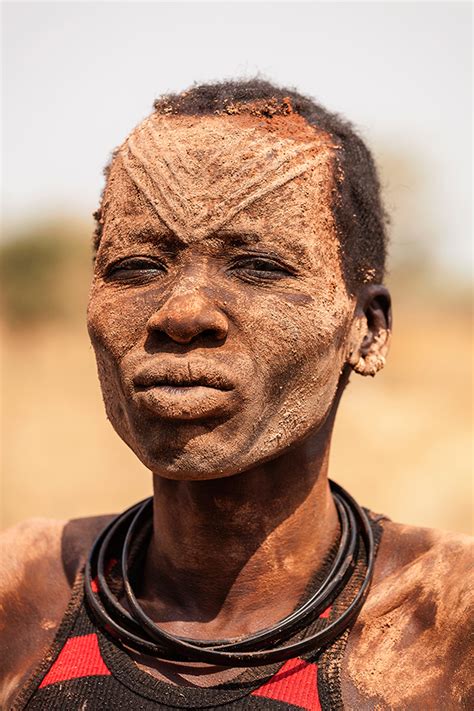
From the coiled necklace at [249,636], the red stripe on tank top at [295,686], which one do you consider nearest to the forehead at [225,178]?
the coiled necklace at [249,636]

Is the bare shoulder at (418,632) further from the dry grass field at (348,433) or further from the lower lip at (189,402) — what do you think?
the dry grass field at (348,433)

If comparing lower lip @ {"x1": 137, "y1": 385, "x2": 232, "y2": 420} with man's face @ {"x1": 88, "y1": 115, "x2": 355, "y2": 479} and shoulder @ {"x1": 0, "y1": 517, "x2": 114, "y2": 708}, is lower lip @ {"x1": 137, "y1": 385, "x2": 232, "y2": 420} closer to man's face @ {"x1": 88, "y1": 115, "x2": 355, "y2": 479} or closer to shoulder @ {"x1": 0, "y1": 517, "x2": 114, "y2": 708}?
man's face @ {"x1": 88, "y1": 115, "x2": 355, "y2": 479}

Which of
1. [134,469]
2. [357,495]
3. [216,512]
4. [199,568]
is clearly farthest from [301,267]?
[134,469]

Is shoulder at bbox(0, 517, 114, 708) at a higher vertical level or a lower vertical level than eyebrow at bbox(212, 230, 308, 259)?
lower

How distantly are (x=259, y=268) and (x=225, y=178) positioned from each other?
0.32 metres

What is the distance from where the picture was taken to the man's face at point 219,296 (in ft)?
9.80

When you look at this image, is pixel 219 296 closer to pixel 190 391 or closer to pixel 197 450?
pixel 190 391

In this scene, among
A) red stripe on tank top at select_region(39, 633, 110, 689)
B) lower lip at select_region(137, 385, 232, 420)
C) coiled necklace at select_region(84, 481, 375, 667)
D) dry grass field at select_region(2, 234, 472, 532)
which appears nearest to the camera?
lower lip at select_region(137, 385, 232, 420)

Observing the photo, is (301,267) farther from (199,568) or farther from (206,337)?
(199,568)

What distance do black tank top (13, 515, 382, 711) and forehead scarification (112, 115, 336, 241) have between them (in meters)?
1.36

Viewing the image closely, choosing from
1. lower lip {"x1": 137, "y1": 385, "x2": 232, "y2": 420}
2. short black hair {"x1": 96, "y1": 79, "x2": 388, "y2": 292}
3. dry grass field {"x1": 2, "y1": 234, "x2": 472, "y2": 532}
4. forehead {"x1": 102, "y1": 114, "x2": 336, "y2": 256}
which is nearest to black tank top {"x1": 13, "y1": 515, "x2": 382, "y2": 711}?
lower lip {"x1": 137, "y1": 385, "x2": 232, "y2": 420}

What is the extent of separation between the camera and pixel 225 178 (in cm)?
315

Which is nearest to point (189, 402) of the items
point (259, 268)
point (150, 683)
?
point (259, 268)

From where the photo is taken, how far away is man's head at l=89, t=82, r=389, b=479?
2.99 m
